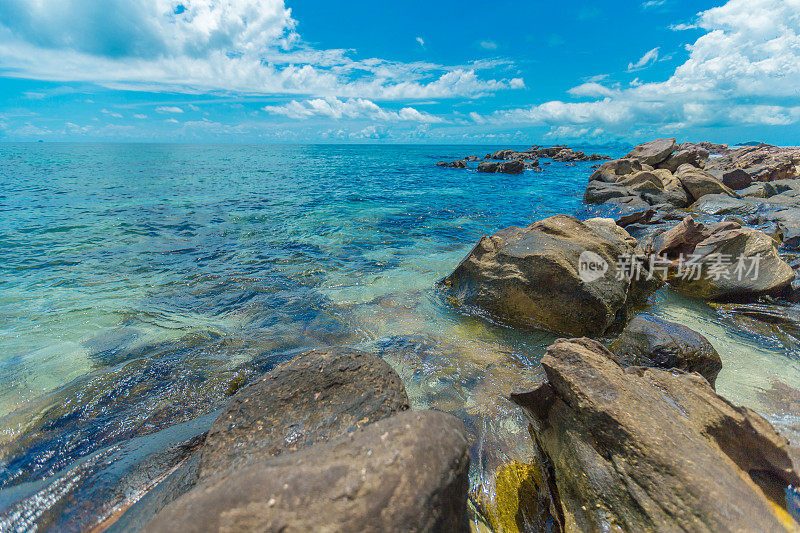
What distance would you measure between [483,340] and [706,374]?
10.1 feet

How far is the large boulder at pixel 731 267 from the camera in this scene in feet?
23.8

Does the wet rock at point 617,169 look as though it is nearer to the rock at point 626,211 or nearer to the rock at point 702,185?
the rock at point 702,185

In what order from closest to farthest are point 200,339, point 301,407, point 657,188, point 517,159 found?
1. point 301,407
2. point 200,339
3. point 657,188
4. point 517,159

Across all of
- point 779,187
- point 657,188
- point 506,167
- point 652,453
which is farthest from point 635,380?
point 506,167

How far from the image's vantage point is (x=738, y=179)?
21047 millimetres

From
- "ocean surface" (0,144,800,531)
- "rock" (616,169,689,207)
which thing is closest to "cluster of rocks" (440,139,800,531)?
"ocean surface" (0,144,800,531)

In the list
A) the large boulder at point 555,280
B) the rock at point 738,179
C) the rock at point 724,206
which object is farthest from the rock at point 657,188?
the large boulder at point 555,280

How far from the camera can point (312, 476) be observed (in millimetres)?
1873

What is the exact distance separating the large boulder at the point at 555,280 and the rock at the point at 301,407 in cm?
384

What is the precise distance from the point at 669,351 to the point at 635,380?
1.71 meters

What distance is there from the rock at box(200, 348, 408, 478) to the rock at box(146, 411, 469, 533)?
902 mm

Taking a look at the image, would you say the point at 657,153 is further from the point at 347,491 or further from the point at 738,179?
the point at 347,491

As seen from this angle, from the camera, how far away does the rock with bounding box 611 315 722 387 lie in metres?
4.66

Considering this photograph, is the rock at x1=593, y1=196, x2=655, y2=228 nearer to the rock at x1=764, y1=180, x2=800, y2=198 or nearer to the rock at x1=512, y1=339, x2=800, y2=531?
the rock at x1=764, y1=180, x2=800, y2=198
